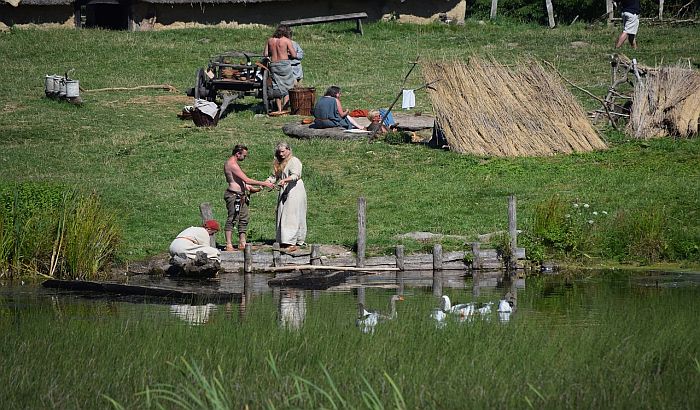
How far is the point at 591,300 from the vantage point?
16141 millimetres

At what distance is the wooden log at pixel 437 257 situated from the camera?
60.9ft

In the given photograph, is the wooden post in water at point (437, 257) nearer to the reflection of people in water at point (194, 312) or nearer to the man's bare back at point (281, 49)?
the reflection of people in water at point (194, 312)

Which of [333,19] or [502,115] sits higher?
[333,19]

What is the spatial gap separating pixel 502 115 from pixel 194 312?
11328mm

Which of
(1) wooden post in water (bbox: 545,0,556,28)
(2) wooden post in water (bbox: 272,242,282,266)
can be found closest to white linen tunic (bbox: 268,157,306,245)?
(2) wooden post in water (bbox: 272,242,282,266)

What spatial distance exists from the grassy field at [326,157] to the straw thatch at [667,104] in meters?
0.68

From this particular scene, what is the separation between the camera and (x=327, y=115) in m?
26.8

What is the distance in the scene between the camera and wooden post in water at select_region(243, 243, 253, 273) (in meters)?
18.4

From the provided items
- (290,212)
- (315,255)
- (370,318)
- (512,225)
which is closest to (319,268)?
(315,255)

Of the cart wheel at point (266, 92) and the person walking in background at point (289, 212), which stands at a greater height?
the cart wheel at point (266, 92)

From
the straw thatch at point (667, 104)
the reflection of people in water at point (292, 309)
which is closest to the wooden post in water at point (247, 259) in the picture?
the reflection of people in water at point (292, 309)

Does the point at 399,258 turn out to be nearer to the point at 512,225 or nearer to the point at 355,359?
the point at 512,225

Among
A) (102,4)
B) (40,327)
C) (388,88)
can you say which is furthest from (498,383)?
(102,4)

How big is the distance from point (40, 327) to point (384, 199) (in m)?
9.61
